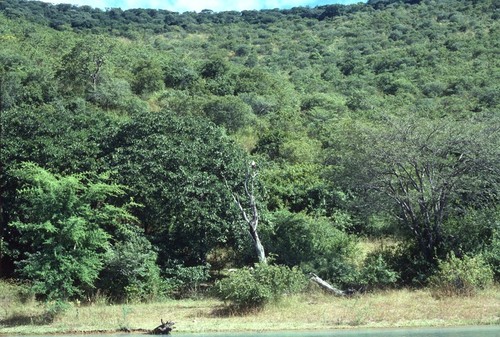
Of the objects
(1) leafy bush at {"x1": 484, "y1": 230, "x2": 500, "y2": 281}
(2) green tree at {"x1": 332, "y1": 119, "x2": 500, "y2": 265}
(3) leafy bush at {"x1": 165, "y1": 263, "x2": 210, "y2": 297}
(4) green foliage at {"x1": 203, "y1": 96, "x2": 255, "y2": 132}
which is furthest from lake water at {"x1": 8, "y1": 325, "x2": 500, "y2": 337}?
(4) green foliage at {"x1": 203, "y1": 96, "x2": 255, "y2": 132}

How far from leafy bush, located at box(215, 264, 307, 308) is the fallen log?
260 cm

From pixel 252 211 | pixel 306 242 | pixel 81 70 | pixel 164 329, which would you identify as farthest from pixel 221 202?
pixel 81 70

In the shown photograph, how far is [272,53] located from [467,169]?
62727mm

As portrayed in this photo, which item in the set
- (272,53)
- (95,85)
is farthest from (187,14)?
(95,85)

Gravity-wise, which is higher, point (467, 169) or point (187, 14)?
point (187, 14)

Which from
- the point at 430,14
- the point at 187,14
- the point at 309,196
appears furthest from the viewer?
the point at 187,14

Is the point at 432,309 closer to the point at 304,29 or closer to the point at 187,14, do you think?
the point at 304,29

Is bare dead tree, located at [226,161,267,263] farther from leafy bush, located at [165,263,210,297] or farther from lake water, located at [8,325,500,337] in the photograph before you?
lake water, located at [8,325,500,337]

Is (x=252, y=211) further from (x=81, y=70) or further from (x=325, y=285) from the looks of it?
(x=81, y=70)

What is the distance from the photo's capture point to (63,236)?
69.7ft

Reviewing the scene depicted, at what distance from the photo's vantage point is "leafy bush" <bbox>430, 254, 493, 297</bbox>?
21.2 metres

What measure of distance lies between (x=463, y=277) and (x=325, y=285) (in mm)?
5122

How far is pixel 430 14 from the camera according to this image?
91.8 meters

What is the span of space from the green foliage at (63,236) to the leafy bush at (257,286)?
5047 mm
